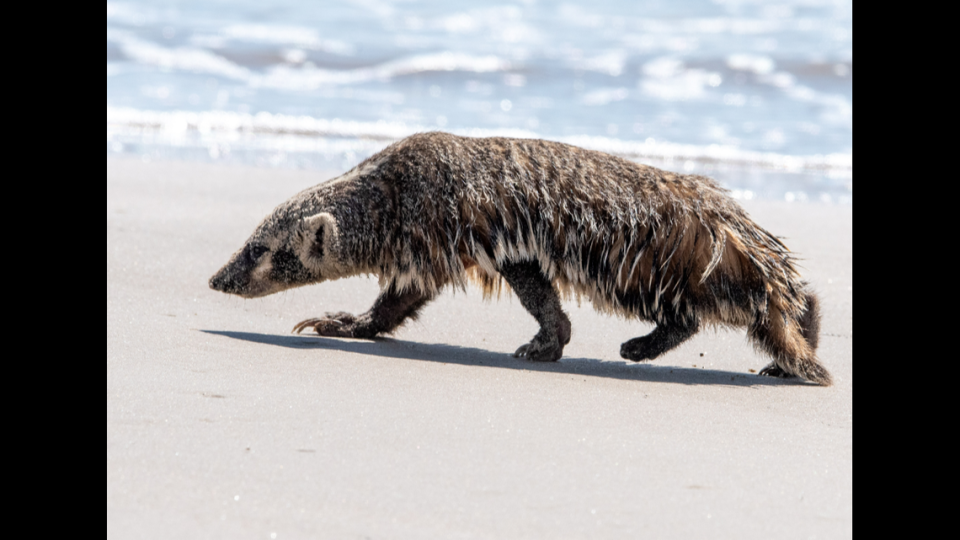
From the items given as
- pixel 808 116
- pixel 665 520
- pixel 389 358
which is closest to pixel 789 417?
pixel 665 520

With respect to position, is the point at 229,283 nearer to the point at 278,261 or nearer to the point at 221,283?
the point at 221,283

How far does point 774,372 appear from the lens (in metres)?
5.76

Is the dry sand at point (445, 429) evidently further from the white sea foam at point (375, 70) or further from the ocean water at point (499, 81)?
the white sea foam at point (375, 70)

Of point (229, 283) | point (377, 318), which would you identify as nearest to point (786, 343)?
point (377, 318)

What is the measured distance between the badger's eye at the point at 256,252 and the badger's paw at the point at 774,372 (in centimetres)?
302

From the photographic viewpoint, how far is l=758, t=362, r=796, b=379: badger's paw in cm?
569

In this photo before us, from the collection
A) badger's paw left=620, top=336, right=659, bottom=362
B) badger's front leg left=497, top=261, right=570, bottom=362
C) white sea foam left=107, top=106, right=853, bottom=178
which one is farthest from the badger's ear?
white sea foam left=107, top=106, right=853, bottom=178

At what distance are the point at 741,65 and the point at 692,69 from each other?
97 cm

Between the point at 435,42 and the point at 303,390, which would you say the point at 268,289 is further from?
the point at 435,42

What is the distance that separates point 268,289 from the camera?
20.2 ft

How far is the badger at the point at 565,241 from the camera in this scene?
550 cm

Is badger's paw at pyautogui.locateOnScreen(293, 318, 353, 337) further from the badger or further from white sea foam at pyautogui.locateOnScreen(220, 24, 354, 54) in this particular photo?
white sea foam at pyautogui.locateOnScreen(220, 24, 354, 54)

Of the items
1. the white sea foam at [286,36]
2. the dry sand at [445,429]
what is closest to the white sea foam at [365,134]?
the white sea foam at [286,36]

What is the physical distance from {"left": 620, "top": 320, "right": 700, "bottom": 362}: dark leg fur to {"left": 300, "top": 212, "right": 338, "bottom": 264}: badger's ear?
1.85 metres
